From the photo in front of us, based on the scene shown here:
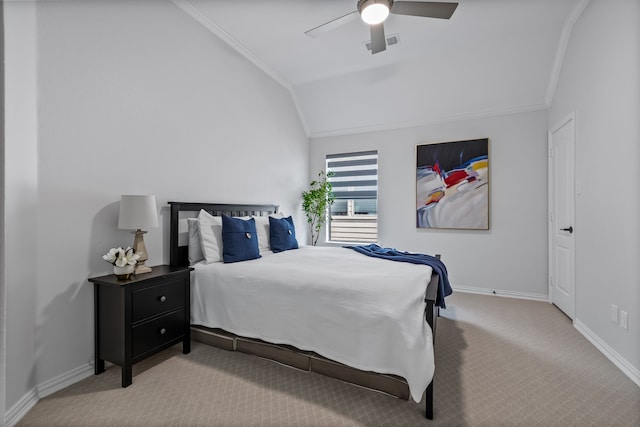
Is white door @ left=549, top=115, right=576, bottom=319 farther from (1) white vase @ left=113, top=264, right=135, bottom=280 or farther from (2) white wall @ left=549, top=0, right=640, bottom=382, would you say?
(1) white vase @ left=113, top=264, right=135, bottom=280

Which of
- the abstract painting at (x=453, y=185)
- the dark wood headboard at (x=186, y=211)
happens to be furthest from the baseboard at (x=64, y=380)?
the abstract painting at (x=453, y=185)

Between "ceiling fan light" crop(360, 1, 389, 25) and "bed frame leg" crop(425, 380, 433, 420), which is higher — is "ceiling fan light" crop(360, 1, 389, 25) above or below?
above

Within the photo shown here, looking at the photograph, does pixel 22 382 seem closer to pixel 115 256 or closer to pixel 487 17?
pixel 115 256

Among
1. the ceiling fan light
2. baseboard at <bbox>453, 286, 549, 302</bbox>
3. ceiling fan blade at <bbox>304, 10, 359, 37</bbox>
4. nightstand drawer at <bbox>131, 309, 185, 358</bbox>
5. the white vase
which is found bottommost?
baseboard at <bbox>453, 286, 549, 302</bbox>

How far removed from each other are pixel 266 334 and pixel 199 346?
2.55ft

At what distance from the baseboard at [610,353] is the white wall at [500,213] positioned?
116 centimetres

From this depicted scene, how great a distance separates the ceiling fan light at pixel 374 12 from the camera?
2326 millimetres

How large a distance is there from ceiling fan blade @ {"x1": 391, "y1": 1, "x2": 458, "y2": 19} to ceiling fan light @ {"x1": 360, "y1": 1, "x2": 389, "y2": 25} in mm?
88

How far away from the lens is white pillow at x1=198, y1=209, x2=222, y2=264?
276 centimetres

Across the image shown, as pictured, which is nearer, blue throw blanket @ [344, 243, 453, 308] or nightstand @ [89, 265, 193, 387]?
nightstand @ [89, 265, 193, 387]

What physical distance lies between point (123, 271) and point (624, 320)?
146 inches

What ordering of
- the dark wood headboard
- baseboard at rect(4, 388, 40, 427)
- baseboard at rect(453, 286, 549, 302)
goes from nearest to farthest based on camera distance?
baseboard at rect(4, 388, 40, 427) < the dark wood headboard < baseboard at rect(453, 286, 549, 302)

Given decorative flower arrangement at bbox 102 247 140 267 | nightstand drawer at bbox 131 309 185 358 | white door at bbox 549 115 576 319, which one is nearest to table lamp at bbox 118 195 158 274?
decorative flower arrangement at bbox 102 247 140 267

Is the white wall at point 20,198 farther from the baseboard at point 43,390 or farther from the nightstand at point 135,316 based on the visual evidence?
the nightstand at point 135,316
